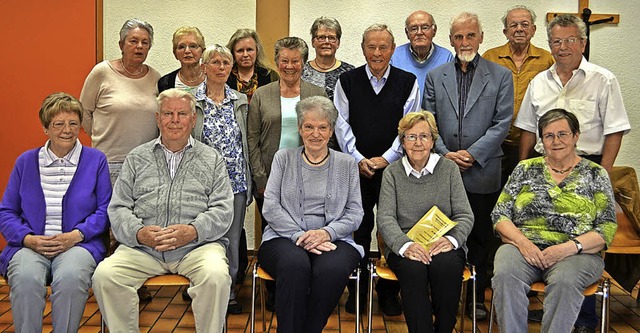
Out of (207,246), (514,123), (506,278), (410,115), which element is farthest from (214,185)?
(514,123)

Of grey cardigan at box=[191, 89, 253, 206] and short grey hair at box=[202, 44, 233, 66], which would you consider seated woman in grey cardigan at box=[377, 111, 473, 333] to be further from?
short grey hair at box=[202, 44, 233, 66]

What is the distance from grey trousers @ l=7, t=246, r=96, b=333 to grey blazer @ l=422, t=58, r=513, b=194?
6.66 feet

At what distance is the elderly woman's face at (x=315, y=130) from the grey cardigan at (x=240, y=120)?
0.47 m

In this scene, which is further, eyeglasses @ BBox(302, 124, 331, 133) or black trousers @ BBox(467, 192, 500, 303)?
black trousers @ BBox(467, 192, 500, 303)

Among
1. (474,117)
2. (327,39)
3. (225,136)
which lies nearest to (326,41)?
(327,39)

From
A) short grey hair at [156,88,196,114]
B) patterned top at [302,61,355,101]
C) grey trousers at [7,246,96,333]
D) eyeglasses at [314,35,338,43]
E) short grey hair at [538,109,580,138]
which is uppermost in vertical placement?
eyeglasses at [314,35,338,43]

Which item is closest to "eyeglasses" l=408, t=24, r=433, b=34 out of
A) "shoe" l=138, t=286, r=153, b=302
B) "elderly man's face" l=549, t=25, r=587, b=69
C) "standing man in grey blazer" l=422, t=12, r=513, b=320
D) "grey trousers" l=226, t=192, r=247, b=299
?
"standing man in grey blazer" l=422, t=12, r=513, b=320

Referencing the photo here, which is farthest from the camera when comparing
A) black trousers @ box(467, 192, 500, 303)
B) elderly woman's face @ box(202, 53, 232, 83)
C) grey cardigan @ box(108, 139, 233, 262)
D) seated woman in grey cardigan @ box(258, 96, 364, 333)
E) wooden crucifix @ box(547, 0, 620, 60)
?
wooden crucifix @ box(547, 0, 620, 60)

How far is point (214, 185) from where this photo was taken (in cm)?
344

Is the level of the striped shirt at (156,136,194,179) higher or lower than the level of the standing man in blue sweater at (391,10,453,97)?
lower

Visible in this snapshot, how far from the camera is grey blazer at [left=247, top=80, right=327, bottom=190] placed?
384cm

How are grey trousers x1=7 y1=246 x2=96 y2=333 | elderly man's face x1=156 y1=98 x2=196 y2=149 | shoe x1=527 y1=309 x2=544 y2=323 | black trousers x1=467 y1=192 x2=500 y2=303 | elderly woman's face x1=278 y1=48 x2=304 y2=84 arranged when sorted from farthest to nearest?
shoe x1=527 y1=309 x2=544 y2=323, black trousers x1=467 y1=192 x2=500 y2=303, elderly woman's face x1=278 y1=48 x2=304 y2=84, elderly man's face x1=156 y1=98 x2=196 y2=149, grey trousers x1=7 y1=246 x2=96 y2=333

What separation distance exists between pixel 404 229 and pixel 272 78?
1403 mm

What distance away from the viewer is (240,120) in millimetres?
3812
